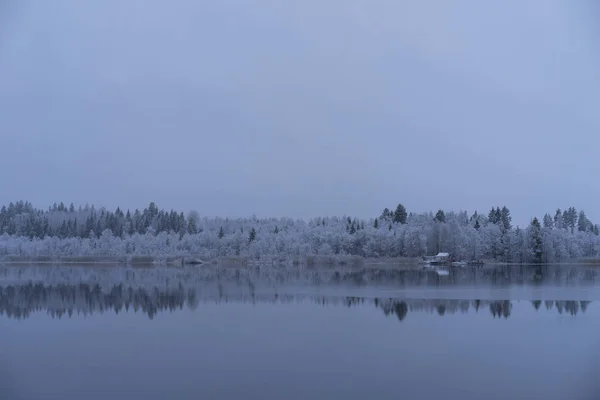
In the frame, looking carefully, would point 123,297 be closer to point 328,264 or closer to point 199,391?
point 199,391

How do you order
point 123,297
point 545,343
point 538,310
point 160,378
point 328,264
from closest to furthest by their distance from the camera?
point 160,378 < point 545,343 < point 538,310 < point 123,297 < point 328,264

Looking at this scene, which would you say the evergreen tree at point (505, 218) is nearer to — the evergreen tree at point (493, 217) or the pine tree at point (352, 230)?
the evergreen tree at point (493, 217)

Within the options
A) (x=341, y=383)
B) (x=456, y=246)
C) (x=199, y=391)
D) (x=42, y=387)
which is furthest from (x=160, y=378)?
(x=456, y=246)

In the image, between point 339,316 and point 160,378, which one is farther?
point 339,316

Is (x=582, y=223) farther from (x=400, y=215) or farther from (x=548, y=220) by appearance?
(x=400, y=215)

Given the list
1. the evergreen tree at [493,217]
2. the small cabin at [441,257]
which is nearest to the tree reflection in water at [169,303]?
the small cabin at [441,257]

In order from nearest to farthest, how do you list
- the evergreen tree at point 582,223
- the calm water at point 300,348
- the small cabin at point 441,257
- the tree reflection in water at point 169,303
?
1. the calm water at point 300,348
2. the tree reflection in water at point 169,303
3. the small cabin at point 441,257
4. the evergreen tree at point 582,223

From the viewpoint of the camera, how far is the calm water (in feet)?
48.9

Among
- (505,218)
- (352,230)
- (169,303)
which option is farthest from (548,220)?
(169,303)

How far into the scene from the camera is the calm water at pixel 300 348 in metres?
14.9

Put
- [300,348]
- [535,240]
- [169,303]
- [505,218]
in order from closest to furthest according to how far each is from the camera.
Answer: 1. [300,348]
2. [169,303]
3. [535,240]
4. [505,218]

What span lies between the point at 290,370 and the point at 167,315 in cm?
1261

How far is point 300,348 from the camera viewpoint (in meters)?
19.7

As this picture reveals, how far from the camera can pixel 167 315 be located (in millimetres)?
27609
